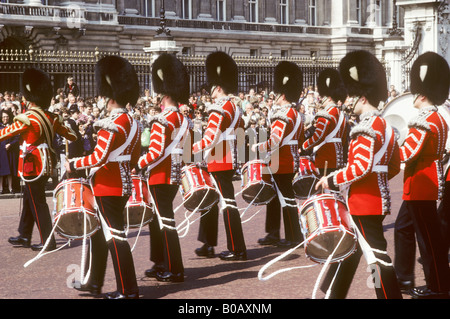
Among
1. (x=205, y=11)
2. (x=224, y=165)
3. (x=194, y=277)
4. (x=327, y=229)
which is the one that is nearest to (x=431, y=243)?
(x=327, y=229)

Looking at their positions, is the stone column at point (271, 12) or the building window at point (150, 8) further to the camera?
the stone column at point (271, 12)

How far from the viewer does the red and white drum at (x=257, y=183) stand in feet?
25.8

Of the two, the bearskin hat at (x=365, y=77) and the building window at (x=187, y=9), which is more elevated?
the building window at (x=187, y=9)

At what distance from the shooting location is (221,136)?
7.48 meters

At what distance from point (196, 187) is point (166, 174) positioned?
0.53 meters

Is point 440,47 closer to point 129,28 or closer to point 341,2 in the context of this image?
point 129,28

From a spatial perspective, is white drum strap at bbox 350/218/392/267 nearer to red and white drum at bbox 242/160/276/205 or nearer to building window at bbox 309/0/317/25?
red and white drum at bbox 242/160/276/205

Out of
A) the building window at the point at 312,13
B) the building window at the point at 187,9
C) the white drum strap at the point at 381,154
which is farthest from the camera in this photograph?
the building window at the point at 312,13

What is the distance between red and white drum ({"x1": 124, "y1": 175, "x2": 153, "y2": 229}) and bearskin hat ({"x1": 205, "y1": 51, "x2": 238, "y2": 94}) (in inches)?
57.9

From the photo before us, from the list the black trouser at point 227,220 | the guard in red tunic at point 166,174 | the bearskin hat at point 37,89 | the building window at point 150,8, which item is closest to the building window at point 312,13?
the building window at point 150,8

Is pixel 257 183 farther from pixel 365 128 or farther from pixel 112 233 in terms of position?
pixel 365 128

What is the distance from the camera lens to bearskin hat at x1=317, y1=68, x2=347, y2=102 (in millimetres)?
A: 9008

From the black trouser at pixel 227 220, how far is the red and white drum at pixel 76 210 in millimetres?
1614

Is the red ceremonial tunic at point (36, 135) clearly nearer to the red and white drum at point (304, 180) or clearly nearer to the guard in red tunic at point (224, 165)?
the guard in red tunic at point (224, 165)
